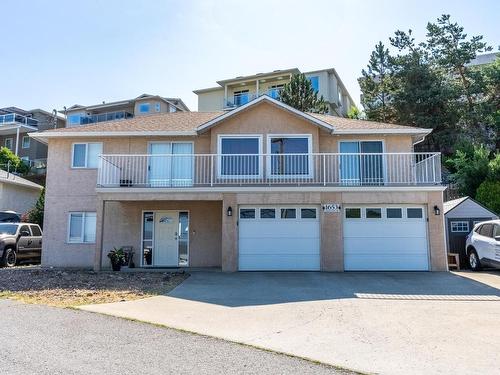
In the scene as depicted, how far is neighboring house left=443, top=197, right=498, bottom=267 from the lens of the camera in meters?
15.8

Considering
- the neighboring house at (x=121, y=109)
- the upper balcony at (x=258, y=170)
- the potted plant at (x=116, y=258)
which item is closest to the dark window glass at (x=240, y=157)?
the upper balcony at (x=258, y=170)

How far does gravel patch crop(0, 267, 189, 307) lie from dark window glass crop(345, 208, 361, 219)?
6031 millimetres

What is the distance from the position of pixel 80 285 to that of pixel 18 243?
277 inches

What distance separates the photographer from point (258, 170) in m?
15.4

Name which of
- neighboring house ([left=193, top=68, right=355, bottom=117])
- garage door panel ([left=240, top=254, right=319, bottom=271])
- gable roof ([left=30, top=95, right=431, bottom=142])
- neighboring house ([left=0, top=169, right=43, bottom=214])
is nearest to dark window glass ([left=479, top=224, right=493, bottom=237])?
gable roof ([left=30, top=95, right=431, bottom=142])

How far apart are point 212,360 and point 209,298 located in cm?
439

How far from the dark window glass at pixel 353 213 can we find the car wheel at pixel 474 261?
14.1 ft

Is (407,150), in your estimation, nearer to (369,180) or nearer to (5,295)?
(369,180)

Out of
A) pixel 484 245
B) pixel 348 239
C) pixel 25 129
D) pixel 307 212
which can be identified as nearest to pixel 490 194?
pixel 484 245

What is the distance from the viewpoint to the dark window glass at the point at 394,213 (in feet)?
46.9

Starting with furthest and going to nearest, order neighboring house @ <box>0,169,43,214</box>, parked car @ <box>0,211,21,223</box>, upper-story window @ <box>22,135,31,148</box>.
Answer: upper-story window @ <box>22,135,31,148</box>
neighboring house @ <box>0,169,43,214</box>
parked car @ <box>0,211,21,223</box>

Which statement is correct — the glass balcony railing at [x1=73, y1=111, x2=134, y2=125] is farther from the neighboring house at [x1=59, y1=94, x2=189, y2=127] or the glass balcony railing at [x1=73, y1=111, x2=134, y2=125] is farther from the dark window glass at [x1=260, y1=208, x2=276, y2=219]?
the dark window glass at [x1=260, y1=208, x2=276, y2=219]

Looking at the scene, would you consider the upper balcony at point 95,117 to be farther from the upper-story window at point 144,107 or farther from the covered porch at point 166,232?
the covered porch at point 166,232

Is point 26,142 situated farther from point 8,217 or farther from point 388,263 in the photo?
point 388,263
